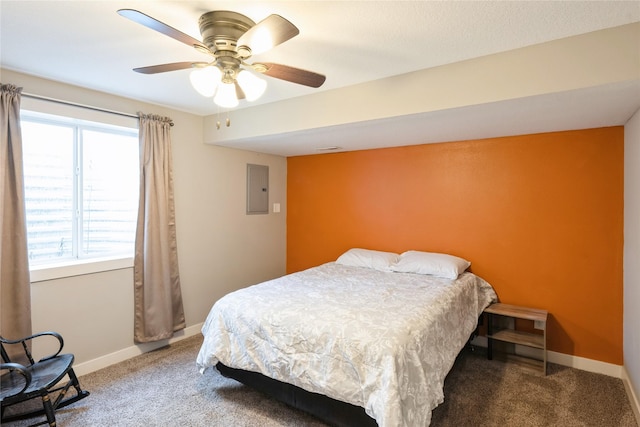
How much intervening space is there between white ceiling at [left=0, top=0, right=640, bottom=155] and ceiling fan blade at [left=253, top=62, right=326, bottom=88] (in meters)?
0.25

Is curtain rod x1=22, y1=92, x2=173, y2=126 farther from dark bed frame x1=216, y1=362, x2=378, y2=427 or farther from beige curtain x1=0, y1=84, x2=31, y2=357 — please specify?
dark bed frame x1=216, y1=362, x2=378, y2=427

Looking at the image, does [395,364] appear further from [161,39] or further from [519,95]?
[161,39]

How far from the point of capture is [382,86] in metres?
2.47

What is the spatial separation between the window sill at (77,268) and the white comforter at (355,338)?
3.64 ft

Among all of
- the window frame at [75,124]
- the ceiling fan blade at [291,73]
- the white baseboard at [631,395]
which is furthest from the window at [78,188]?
the white baseboard at [631,395]

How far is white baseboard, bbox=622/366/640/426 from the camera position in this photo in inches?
86.5

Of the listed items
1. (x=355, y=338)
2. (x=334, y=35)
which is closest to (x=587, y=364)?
(x=355, y=338)

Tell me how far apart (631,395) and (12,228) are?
4476mm

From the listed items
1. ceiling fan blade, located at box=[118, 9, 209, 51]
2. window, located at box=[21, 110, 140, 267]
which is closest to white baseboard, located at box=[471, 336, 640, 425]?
ceiling fan blade, located at box=[118, 9, 209, 51]

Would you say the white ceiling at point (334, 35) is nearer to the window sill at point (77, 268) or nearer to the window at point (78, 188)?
the window at point (78, 188)

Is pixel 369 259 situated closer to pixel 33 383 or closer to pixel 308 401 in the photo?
pixel 308 401

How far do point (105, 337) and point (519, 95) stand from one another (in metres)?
3.60

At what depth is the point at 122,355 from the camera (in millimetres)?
2986

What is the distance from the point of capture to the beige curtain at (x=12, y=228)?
89.7 inches
